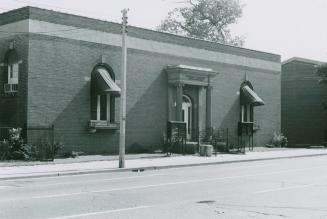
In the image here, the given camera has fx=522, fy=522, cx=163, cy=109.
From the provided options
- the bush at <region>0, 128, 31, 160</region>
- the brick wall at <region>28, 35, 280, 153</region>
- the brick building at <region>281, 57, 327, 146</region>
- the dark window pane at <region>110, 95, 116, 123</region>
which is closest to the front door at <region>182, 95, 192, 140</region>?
the brick wall at <region>28, 35, 280, 153</region>

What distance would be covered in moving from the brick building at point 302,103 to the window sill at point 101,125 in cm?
2318

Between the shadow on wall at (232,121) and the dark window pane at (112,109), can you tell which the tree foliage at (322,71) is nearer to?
the shadow on wall at (232,121)

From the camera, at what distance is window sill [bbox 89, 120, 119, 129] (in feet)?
87.0

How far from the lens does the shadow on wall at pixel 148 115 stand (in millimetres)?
28891

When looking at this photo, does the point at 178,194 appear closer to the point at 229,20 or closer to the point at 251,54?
the point at 251,54

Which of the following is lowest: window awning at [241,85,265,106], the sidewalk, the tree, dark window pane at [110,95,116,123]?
the sidewalk

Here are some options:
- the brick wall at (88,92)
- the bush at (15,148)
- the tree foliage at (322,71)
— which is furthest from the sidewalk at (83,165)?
the tree foliage at (322,71)

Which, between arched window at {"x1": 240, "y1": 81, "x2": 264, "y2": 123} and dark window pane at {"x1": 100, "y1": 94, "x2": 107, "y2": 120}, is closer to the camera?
dark window pane at {"x1": 100, "y1": 94, "x2": 107, "y2": 120}

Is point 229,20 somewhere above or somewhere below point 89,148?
above

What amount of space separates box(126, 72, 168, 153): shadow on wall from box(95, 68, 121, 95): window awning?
2.29 meters

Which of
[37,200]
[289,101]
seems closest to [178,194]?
[37,200]

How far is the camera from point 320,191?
42.8 feet

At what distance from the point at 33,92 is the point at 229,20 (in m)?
36.5

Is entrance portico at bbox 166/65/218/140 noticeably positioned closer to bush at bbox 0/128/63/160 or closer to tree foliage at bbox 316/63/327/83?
bush at bbox 0/128/63/160
